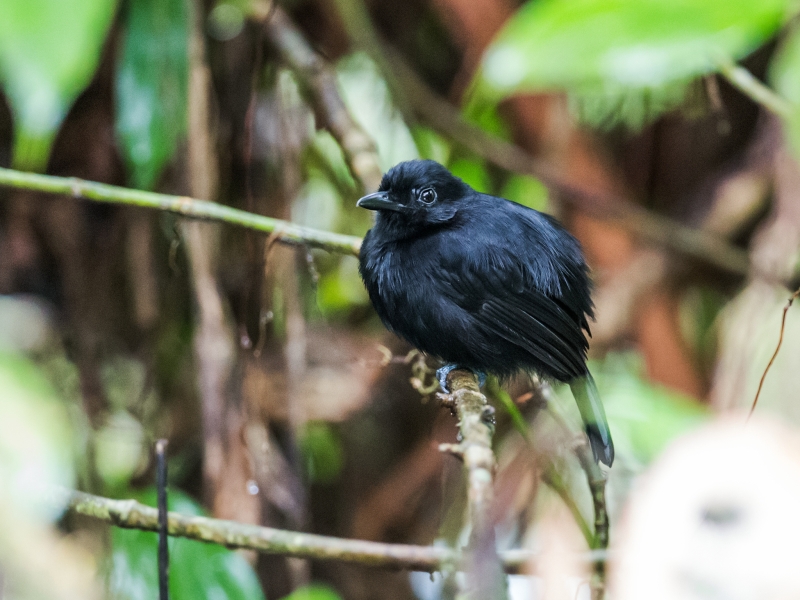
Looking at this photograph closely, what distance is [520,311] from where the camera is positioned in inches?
89.7

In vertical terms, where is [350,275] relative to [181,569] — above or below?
above

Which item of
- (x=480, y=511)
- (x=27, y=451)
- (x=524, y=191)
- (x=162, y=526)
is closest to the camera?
(x=480, y=511)

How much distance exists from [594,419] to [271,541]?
3.14 ft

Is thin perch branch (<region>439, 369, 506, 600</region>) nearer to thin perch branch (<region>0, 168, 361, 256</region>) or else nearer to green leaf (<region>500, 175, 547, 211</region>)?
thin perch branch (<region>0, 168, 361, 256</region>)

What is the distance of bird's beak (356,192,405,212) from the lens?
229cm

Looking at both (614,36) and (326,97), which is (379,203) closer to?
(326,97)

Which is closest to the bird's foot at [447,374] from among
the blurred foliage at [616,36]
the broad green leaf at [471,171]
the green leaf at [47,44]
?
the blurred foliage at [616,36]

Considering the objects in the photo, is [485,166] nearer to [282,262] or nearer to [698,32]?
[282,262]

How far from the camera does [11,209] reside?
2965 millimetres

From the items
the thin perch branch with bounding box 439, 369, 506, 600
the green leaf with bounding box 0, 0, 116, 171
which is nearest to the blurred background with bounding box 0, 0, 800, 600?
the green leaf with bounding box 0, 0, 116, 171

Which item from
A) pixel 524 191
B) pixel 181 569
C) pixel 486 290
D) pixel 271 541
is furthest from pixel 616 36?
pixel 524 191

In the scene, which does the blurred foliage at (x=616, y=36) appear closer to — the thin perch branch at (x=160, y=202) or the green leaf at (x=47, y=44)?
the thin perch branch at (x=160, y=202)

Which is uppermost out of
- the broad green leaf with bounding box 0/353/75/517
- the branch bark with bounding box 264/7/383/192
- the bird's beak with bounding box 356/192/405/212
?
the branch bark with bounding box 264/7/383/192

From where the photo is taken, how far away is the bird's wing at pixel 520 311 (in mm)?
2234
